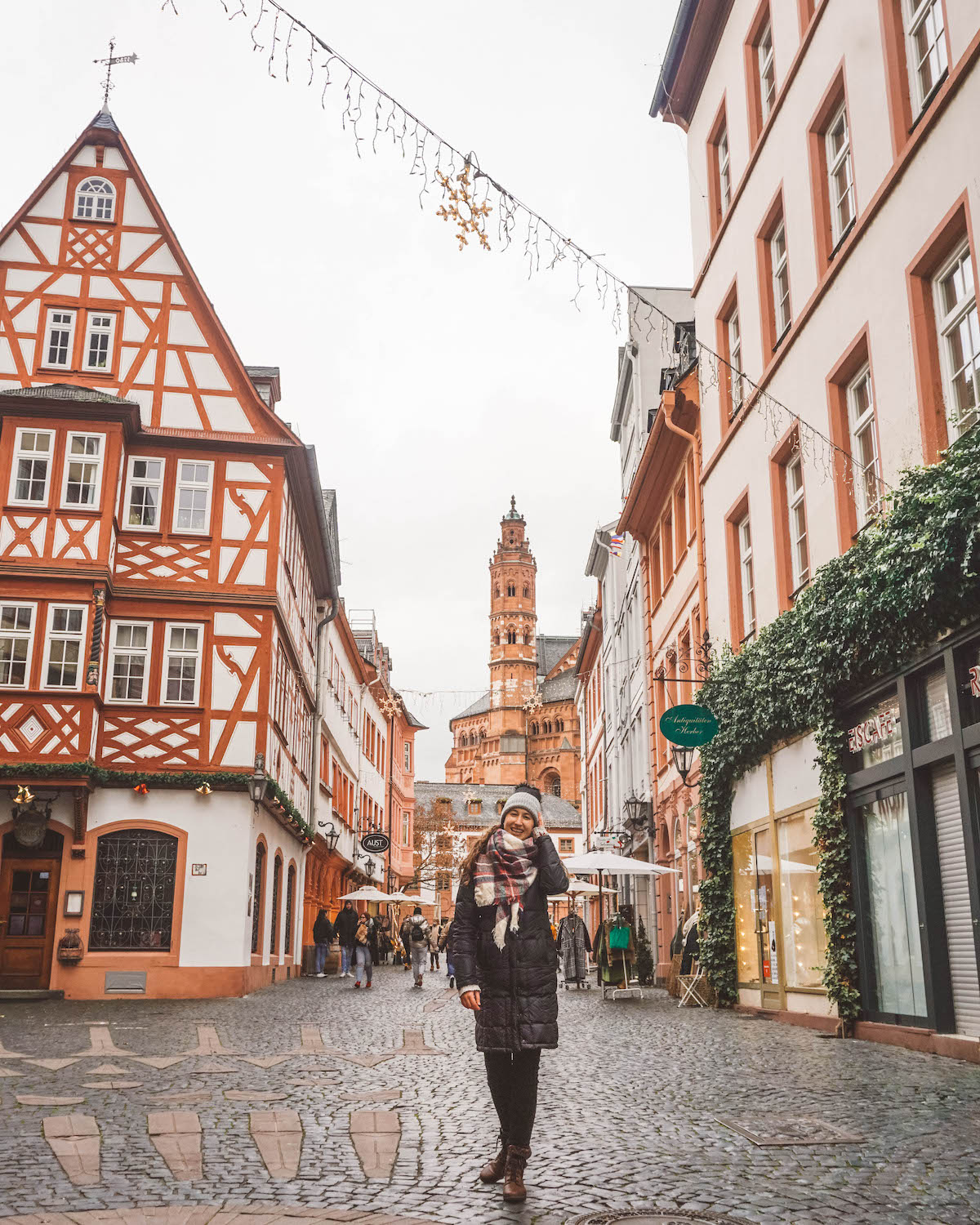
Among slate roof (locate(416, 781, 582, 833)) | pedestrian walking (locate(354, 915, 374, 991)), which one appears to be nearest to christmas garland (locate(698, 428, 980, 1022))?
pedestrian walking (locate(354, 915, 374, 991))

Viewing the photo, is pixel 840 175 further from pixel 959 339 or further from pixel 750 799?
pixel 750 799

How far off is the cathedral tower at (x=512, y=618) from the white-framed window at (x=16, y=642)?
374 ft

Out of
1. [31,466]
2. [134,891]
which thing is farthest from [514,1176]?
[31,466]

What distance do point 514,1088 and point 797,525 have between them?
11.3 meters

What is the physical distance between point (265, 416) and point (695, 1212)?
22137mm

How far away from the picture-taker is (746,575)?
1889 cm

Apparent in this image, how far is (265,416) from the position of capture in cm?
2567

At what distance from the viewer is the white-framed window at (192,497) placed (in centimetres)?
2497

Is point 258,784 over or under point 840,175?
under

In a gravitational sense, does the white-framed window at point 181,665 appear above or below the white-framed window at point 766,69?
below

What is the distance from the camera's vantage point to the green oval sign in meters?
16.8

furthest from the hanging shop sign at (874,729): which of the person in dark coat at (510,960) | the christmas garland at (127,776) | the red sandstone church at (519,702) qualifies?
the red sandstone church at (519,702)

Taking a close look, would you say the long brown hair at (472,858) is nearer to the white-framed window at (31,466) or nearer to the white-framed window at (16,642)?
the white-framed window at (16,642)

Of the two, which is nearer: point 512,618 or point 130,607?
point 130,607
